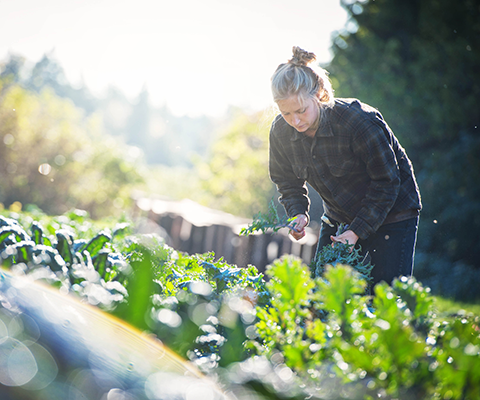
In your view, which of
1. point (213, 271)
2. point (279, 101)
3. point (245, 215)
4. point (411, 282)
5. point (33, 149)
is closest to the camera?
point (411, 282)

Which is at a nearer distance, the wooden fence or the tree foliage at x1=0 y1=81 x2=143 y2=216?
the wooden fence

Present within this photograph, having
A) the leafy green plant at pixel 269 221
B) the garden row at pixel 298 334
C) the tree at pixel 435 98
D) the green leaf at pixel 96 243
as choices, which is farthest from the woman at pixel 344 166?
the tree at pixel 435 98

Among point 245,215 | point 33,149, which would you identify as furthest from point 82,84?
point 245,215

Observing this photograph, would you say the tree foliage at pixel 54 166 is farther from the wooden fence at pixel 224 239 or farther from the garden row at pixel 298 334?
the garden row at pixel 298 334

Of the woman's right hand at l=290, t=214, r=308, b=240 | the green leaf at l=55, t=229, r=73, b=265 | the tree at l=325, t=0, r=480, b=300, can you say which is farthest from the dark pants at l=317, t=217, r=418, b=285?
the tree at l=325, t=0, r=480, b=300

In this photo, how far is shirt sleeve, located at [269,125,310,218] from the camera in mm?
2285

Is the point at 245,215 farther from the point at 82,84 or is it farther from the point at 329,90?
the point at 82,84

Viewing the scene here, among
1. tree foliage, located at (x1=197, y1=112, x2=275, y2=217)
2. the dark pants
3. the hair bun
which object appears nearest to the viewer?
the hair bun

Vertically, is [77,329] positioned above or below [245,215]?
above

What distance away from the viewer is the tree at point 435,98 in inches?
343

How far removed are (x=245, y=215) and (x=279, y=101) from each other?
1093 cm

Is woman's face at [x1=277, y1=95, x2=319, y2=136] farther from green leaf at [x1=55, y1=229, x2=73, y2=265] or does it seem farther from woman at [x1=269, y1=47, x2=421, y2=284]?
green leaf at [x1=55, y1=229, x2=73, y2=265]

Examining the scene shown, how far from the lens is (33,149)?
47.8 ft

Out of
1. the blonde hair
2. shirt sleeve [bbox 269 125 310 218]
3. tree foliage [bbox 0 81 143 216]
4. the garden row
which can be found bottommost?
tree foliage [bbox 0 81 143 216]
